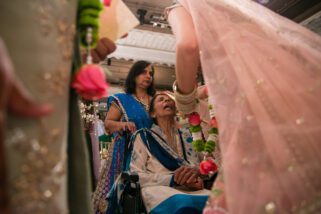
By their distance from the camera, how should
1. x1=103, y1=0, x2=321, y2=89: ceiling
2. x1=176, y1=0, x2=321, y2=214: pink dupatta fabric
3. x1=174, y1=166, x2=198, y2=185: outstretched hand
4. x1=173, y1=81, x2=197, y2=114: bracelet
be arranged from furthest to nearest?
1. x1=103, y1=0, x2=321, y2=89: ceiling
2. x1=174, y1=166, x2=198, y2=185: outstretched hand
3. x1=173, y1=81, x2=197, y2=114: bracelet
4. x1=176, y1=0, x2=321, y2=214: pink dupatta fabric

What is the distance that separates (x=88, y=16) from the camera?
657 millimetres

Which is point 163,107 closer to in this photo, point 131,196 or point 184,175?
point 184,175

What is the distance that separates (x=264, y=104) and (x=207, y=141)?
0.84 metres

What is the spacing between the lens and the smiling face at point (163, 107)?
7.26 feet

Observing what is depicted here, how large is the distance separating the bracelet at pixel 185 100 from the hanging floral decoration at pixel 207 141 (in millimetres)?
150

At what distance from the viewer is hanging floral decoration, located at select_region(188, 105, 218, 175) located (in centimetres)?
154

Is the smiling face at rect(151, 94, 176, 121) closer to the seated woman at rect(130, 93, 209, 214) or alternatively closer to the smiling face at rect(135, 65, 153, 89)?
the seated woman at rect(130, 93, 209, 214)

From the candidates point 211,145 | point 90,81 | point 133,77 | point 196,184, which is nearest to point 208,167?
point 211,145

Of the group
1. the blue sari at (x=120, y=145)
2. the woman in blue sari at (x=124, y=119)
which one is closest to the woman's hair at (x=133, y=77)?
the woman in blue sari at (x=124, y=119)

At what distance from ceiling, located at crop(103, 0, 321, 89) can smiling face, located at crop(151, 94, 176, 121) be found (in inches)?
17.7

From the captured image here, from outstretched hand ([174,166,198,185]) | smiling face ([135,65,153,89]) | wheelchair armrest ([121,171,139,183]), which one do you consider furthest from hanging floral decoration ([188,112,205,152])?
smiling face ([135,65,153,89])

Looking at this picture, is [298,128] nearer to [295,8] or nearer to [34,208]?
[34,208]

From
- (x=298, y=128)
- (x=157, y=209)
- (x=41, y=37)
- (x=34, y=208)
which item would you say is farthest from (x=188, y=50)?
(x=157, y=209)

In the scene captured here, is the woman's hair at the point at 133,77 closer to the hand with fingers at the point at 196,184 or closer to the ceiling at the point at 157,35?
the ceiling at the point at 157,35
